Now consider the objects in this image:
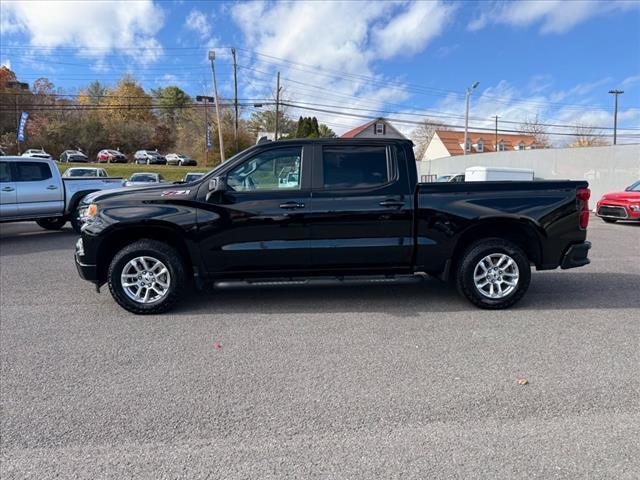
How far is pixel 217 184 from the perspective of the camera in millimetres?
4668

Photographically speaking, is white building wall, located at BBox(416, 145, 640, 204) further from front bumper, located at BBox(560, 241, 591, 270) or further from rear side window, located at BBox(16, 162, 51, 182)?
rear side window, located at BBox(16, 162, 51, 182)

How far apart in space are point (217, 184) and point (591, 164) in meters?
21.3

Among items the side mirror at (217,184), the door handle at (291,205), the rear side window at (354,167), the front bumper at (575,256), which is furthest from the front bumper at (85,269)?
the front bumper at (575,256)

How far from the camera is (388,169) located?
4875mm

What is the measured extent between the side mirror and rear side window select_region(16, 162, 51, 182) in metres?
8.43

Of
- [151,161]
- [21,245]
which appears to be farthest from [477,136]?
[21,245]

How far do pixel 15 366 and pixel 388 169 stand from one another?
4.09m

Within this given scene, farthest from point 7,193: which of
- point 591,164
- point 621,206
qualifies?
point 591,164

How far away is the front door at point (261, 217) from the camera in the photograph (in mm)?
4695

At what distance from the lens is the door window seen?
15.6 ft

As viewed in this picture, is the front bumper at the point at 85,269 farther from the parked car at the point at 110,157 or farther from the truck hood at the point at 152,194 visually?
the parked car at the point at 110,157

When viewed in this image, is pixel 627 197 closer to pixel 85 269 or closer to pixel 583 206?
pixel 583 206

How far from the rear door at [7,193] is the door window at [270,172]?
8476 mm

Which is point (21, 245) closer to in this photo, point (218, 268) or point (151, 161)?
point (218, 268)
